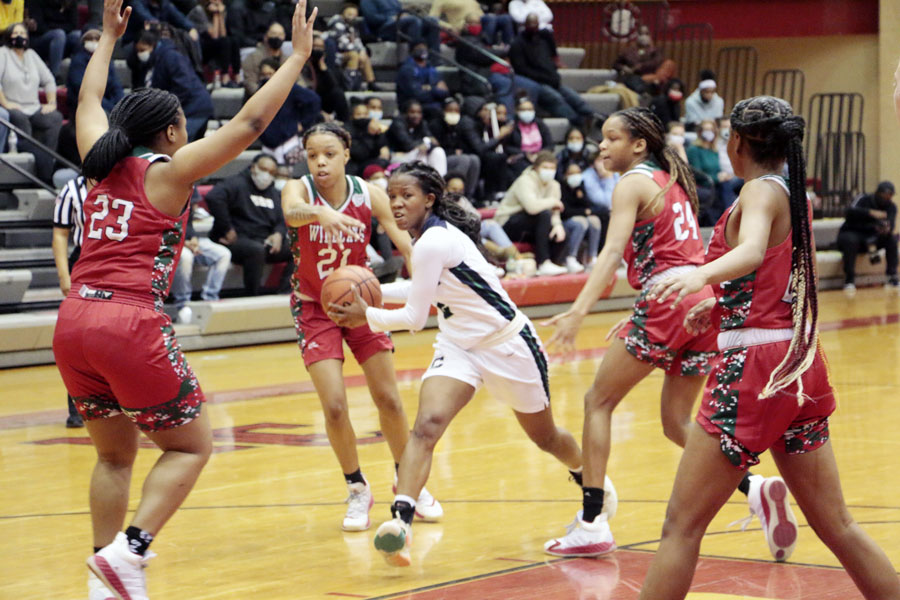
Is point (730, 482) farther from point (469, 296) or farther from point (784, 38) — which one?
point (784, 38)

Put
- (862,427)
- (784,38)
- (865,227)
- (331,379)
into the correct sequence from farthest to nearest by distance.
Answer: (784,38) < (865,227) < (862,427) < (331,379)

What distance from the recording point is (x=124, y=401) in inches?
162

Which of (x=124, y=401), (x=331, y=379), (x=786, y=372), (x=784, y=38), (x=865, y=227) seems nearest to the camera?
(x=786, y=372)

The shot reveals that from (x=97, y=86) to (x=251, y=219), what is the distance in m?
8.57

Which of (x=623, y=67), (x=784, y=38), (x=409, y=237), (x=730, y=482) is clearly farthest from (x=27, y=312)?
(x=784, y=38)

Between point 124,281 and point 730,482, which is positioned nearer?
point 730,482

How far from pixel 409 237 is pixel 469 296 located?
905mm

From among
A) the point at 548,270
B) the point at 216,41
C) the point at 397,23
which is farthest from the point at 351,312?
the point at 397,23

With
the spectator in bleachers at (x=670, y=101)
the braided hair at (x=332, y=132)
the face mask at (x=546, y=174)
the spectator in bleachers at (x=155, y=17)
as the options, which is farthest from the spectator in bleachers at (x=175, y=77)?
the braided hair at (x=332, y=132)

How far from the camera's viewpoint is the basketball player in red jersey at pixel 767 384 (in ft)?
11.8

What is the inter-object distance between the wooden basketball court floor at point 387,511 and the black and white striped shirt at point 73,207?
135 cm

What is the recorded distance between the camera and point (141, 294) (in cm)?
416

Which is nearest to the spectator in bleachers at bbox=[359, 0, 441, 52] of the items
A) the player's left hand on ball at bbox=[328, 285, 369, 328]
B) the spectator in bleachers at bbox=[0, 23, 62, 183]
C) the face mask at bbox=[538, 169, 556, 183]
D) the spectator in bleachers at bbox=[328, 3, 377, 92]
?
the spectator in bleachers at bbox=[328, 3, 377, 92]

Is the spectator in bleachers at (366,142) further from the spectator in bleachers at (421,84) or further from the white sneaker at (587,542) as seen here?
the white sneaker at (587,542)
